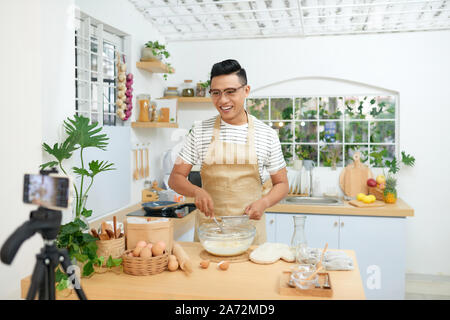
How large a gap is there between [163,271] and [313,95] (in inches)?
131

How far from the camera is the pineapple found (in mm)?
4117

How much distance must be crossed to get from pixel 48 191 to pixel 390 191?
3.77 m

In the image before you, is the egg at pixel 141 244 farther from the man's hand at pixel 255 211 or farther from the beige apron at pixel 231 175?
the beige apron at pixel 231 175

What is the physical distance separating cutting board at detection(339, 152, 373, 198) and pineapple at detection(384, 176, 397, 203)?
0.29 metres

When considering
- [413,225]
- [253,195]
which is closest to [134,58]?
[253,195]

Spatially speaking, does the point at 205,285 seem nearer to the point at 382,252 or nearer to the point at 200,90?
the point at 382,252

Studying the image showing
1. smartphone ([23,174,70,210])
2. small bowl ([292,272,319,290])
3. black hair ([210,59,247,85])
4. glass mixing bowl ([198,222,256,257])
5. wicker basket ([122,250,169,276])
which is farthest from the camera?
black hair ([210,59,247,85])

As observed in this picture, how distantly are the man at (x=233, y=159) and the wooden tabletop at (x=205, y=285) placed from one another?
22.9 inches

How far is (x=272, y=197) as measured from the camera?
2252 mm

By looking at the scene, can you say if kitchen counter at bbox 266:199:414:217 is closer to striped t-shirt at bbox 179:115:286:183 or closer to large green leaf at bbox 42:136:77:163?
striped t-shirt at bbox 179:115:286:183

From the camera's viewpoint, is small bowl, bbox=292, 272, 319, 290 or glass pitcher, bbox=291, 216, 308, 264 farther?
glass pitcher, bbox=291, 216, 308, 264

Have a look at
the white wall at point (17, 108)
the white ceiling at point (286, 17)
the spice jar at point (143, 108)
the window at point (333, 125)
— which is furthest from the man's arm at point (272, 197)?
the window at point (333, 125)

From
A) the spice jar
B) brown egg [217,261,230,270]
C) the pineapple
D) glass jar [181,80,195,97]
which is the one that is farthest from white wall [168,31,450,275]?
brown egg [217,261,230,270]

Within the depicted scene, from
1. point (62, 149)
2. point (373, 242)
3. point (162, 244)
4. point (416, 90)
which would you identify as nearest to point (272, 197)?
point (162, 244)
